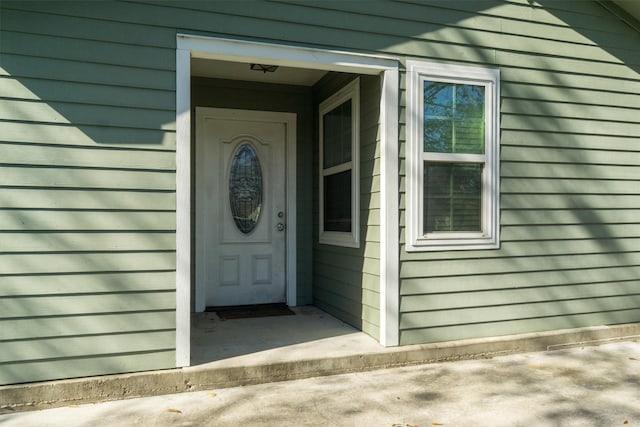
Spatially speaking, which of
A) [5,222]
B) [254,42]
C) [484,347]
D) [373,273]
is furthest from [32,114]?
[484,347]

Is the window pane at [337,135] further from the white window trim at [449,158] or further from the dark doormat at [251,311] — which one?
the dark doormat at [251,311]

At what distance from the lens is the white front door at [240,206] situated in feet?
16.7

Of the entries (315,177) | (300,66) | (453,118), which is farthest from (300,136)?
(453,118)

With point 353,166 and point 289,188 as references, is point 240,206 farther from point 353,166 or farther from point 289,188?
point 353,166

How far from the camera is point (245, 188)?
5.27 metres

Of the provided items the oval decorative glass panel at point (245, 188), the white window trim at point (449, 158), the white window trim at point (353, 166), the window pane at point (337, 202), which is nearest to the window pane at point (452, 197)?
the white window trim at point (449, 158)

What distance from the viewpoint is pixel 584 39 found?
4305 mm

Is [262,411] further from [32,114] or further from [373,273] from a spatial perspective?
[32,114]

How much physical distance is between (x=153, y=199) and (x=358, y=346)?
1833mm

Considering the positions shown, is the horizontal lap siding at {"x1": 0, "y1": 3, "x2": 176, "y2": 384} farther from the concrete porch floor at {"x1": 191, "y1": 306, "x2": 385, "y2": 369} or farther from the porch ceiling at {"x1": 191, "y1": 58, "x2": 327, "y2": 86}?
the porch ceiling at {"x1": 191, "y1": 58, "x2": 327, "y2": 86}

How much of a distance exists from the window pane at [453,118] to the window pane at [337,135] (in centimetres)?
81

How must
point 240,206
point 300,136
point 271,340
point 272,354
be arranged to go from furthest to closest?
point 300,136
point 240,206
point 271,340
point 272,354

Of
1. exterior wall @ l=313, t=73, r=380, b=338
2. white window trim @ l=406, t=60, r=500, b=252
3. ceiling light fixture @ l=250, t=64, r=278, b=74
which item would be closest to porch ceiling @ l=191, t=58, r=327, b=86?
ceiling light fixture @ l=250, t=64, r=278, b=74

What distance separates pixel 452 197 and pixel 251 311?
2321 mm
